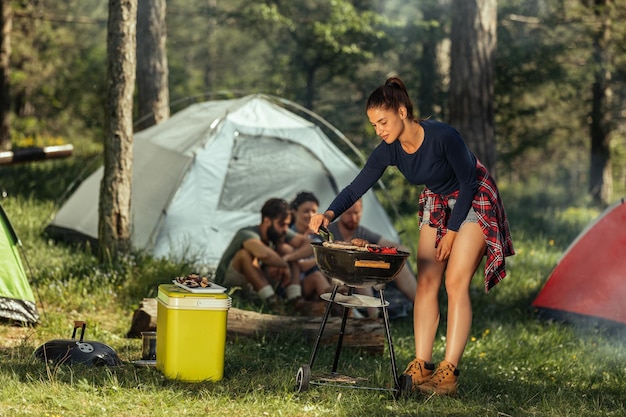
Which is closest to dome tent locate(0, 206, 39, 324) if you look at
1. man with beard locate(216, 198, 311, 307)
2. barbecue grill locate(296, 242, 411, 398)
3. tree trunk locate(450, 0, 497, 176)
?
man with beard locate(216, 198, 311, 307)

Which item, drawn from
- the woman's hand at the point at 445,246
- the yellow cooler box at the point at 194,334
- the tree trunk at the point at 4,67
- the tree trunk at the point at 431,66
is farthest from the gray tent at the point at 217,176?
the tree trunk at the point at 4,67

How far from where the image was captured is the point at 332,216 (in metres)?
4.44

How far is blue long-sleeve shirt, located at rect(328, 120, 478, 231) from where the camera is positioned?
4328 millimetres

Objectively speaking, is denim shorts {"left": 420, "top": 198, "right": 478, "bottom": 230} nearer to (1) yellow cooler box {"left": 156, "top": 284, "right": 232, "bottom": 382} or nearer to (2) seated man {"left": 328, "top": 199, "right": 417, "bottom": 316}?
(1) yellow cooler box {"left": 156, "top": 284, "right": 232, "bottom": 382}

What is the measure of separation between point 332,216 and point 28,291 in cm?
245

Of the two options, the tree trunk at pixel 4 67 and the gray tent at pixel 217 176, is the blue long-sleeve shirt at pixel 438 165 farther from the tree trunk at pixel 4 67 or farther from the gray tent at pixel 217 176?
the tree trunk at pixel 4 67

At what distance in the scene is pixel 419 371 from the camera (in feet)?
14.9

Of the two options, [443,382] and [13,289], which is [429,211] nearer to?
[443,382]

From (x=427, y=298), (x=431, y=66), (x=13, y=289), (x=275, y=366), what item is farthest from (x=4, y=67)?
(x=427, y=298)

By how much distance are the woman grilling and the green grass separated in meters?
0.33

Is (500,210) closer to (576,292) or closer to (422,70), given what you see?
(576,292)

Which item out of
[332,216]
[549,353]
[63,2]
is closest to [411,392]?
[332,216]

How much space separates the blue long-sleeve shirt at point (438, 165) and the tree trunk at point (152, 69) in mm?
6090

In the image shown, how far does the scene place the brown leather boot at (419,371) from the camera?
14.8 ft
